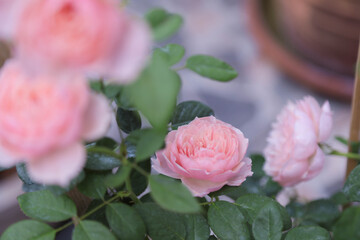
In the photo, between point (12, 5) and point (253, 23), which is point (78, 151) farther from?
point (253, 23)

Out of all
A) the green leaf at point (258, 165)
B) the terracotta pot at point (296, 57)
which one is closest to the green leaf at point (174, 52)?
the green leaf at point (258, 165)

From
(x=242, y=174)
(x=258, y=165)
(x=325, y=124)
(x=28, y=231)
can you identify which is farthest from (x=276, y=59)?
(x=28, y=231)

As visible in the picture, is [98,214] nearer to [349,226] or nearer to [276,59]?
[349,226]

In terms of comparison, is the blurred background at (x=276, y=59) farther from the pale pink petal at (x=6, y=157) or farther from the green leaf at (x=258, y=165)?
the pale pink petal at (x=6, y=157)

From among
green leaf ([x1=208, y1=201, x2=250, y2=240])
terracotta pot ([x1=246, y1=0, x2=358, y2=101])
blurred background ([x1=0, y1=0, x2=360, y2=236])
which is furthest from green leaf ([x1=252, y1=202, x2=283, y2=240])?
terracotta pot ([x1=246, y1=0, x2=358, y2=101])

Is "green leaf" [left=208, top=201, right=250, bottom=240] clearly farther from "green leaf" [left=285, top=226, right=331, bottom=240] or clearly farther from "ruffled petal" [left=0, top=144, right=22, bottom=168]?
"ruffled petal" [left=0, top=144, right=22, bottom=168]

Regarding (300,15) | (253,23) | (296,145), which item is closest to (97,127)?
(296,145)
